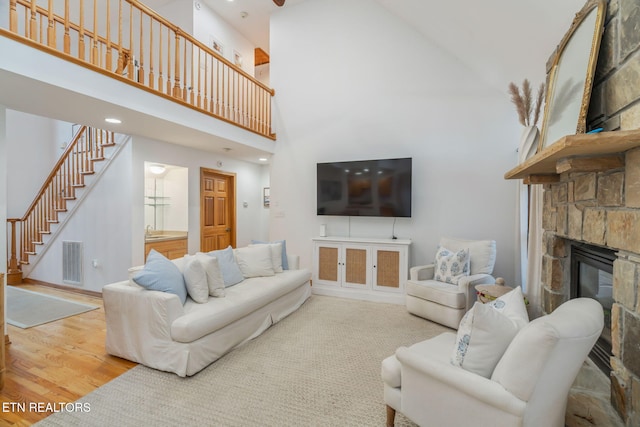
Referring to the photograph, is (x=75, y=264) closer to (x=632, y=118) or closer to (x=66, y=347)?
(x=66, y=347)

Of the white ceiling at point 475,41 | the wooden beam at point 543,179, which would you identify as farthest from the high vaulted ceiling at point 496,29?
the wooden beam at point 543,179

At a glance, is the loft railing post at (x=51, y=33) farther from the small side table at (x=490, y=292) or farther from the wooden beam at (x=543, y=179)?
the small side table at (x=490, y=292)

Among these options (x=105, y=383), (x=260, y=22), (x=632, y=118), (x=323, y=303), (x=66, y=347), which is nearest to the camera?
(x=632, y=118)

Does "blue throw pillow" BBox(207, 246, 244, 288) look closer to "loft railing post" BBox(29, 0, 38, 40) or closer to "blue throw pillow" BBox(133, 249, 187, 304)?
"blue throw pillow" BBox(133, 249, 187, 304)

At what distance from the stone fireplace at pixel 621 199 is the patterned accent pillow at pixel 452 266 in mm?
1667

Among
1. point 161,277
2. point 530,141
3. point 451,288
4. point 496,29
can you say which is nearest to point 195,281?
point 161,277

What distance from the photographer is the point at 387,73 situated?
4453 millimetres

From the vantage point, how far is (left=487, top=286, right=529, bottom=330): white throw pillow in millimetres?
1494

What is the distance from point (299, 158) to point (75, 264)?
3.77 m

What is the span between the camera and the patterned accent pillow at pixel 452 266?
11.2ft

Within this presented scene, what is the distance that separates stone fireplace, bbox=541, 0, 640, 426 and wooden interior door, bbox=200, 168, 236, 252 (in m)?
5.04

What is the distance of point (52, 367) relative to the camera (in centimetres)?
243

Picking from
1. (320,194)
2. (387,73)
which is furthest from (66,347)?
(387,73)

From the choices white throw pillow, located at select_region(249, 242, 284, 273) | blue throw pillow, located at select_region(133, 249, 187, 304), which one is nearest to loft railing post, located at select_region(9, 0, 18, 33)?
blue throw pillow, located at select_region(133, 249, 187, 304)
